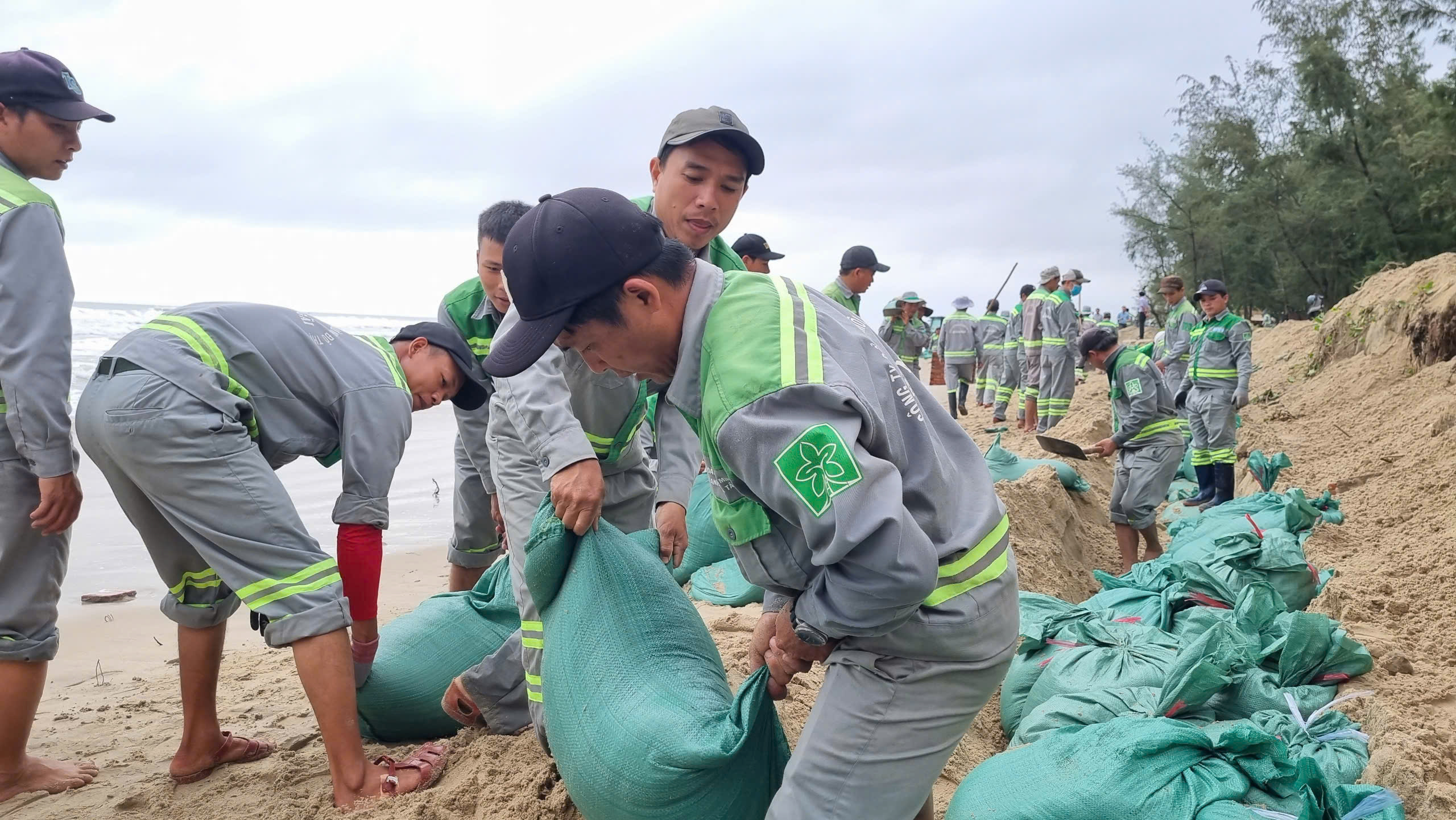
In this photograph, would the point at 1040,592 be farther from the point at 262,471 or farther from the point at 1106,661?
the point at 262,471

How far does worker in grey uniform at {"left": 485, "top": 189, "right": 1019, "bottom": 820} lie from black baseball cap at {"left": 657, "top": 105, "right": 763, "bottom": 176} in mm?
1019

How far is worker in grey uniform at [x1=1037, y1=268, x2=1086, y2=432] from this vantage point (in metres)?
10.8

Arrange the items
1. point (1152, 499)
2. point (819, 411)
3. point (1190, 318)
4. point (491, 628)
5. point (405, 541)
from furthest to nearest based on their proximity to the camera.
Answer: point (1190, 318), point (405, 541), point (1152, 499), point (491, 628), point (819, 411)

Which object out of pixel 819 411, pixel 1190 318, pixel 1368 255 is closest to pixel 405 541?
pixel 819 411

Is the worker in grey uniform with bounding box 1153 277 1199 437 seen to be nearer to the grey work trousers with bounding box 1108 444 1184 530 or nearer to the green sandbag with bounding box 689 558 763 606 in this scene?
the grey work trousers with bounding box 1108 444 1184 530

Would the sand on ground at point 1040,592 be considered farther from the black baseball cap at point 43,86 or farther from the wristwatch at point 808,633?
the black baseball cap at point 43,86

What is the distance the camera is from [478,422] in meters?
4.03

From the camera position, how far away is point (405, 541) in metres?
7.31

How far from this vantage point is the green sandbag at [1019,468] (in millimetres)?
6254

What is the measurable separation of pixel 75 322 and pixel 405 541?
22842 millimetres

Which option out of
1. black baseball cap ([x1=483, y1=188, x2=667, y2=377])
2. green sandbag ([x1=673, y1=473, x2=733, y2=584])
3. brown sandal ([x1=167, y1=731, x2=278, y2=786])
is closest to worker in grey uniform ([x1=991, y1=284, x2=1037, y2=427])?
green sandbag ([x1=673, y1=473, x2=733, y2=584])

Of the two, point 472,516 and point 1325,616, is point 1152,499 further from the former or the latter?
point 472,516

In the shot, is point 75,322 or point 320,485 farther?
point 75,322

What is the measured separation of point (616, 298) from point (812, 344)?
1.10ft
